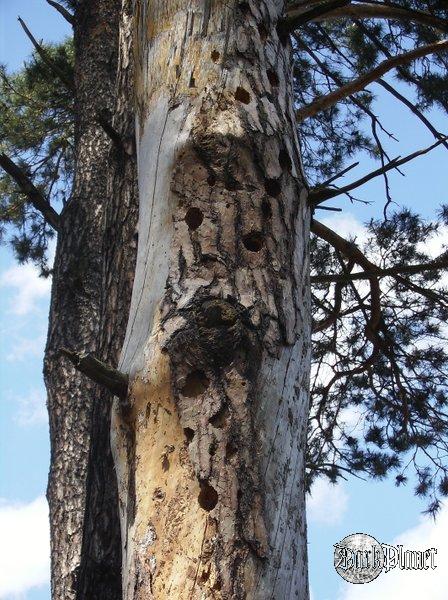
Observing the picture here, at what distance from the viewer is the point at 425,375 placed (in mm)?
5988

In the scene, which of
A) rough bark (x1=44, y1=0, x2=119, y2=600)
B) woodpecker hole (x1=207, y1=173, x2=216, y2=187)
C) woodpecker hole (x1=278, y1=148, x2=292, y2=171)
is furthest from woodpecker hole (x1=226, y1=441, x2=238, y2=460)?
rough bark (x1=44, y1=0, x2=119, y2=600)

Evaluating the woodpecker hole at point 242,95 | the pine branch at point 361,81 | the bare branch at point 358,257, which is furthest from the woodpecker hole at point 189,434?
the pine branch at point 361,81

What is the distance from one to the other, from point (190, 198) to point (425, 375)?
14.6 ft

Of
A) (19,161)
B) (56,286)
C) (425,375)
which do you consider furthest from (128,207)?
(19,161)

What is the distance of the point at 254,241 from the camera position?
1.84 meters

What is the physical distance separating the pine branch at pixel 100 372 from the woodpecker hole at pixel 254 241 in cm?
40

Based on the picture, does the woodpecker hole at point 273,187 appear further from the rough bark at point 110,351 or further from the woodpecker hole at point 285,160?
the rough bark at point 110,351

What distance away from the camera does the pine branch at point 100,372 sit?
168 centimetres

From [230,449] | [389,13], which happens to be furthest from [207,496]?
[389,13]

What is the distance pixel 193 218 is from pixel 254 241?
0.15 m

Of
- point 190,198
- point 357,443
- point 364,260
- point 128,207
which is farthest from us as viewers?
point 357,443

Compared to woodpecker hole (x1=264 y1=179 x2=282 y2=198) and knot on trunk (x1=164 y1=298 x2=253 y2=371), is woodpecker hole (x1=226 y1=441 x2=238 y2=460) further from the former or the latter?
woodpecker hole (x1=264 y1=179 x2=282 y2=198)

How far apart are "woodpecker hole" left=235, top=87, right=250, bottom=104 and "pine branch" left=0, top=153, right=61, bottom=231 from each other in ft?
7.18

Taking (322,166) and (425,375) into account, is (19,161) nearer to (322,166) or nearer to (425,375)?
(322,166)
